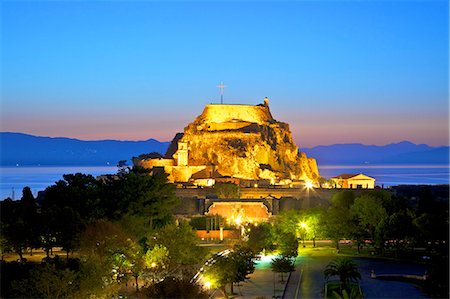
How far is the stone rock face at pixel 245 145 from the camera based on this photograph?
76.2 metres

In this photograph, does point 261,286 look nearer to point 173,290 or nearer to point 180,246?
point 180,246

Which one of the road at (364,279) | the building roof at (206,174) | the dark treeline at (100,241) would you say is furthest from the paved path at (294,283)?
the building roof at (206,174)

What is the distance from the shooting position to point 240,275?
27.6m

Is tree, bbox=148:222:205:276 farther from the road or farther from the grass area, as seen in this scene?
the grass area

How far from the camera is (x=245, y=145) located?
77625mm

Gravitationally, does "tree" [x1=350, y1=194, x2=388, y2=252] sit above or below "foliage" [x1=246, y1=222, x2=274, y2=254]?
above

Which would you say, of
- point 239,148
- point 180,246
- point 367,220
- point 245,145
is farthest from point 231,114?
point 180,246

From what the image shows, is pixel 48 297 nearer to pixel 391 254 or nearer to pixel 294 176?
pixel 391 254

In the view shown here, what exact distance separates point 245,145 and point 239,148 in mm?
1112

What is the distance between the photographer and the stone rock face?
76.2 metres

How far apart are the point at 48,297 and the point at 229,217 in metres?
35.0

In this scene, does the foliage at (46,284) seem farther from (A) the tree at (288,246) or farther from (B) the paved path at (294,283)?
(A) the tree at (288,246)

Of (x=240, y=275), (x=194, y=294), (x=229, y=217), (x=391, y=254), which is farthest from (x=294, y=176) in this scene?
(x=194, y=294)

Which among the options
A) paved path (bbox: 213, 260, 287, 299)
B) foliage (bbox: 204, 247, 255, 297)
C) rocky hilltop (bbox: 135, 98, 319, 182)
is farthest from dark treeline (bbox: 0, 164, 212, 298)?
rocky hilltop (bbox: 135, 98, 319, 182)
